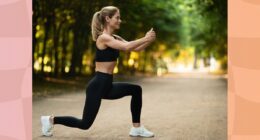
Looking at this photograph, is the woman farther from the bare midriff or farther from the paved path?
the paved path

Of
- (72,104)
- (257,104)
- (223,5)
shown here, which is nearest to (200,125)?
(257,104)

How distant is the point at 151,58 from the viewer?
63031 millimetres

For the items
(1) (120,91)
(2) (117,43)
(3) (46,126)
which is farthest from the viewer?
(3) (46,126)

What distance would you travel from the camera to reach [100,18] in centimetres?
848

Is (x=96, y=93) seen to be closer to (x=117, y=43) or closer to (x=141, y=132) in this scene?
(x=117, y=43)

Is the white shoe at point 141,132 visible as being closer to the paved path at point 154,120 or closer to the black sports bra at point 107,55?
the paved path at point 154,120

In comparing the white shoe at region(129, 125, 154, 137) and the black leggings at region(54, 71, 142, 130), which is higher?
the black leggings at region(54, 71, 142, 130)

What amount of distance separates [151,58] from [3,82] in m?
56.5

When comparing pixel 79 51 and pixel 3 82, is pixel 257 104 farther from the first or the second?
pixel 79 51

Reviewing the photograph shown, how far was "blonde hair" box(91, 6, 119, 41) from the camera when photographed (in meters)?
8.43

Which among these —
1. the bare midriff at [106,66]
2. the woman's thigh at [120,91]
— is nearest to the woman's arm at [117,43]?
the bare midriff at [106,66]

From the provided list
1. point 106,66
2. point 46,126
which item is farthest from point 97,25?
point 46,126

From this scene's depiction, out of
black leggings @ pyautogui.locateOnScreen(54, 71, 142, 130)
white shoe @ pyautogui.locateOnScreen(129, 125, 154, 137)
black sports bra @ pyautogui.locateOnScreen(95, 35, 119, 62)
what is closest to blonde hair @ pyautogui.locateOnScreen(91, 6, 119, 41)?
black sports bra @ pyautogui.locateOnScreen(95, 35, 119, 62)

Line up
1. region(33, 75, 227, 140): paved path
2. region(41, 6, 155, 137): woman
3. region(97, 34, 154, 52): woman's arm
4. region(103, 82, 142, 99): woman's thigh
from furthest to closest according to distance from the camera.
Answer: region(33, 75, 227, 140): paved path
region(103, 82, 142, 99): woman's thigh
region(41, 6, 155, 137): woman
region(97, 34, 154, 52): woman's arm
